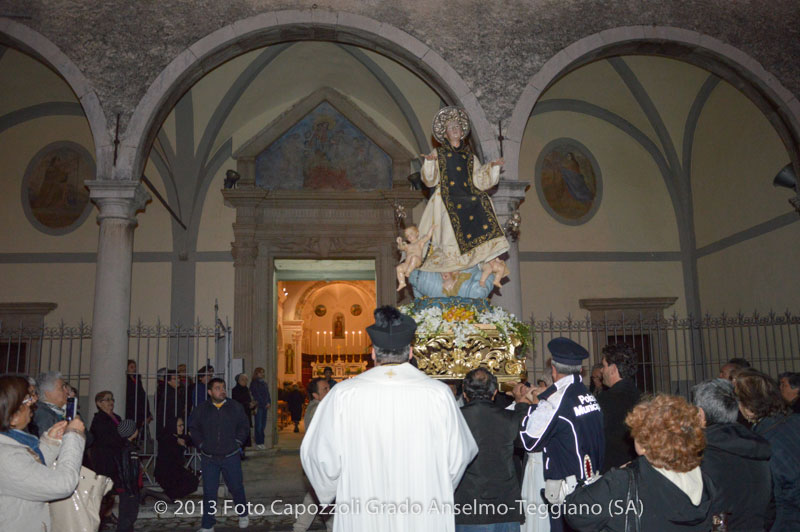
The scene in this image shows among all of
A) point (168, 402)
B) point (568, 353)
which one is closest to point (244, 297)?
point (168, 402)

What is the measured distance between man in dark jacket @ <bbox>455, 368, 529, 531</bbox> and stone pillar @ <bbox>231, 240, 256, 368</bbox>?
30.2ft

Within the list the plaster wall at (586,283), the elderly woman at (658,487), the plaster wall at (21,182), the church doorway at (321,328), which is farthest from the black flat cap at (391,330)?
the church doorway at (321,328)

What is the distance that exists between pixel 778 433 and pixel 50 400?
13.9ft

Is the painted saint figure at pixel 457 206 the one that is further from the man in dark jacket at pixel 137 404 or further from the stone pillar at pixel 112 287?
the man in dark jacket at pixel 137 404

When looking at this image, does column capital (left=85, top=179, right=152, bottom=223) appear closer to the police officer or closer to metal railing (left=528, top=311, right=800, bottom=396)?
metal railing (left=528, top=311, right=800, bottom=396)

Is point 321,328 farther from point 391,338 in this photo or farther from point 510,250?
point 391,338

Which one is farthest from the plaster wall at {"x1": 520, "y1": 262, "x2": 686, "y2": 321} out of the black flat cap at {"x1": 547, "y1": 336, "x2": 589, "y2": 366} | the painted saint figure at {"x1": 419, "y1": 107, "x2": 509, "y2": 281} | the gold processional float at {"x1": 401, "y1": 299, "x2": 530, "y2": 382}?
the black flat cap at {"x1": 547, "y1": 336, "x2": 589, "y2": 366}

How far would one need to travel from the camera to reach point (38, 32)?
8.88m

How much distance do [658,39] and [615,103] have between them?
3.95 m

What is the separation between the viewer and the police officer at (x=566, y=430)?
3.60 metres

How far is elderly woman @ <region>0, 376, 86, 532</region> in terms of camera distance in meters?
2.86

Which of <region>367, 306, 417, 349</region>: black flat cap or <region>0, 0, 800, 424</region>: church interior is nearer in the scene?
<region>367, 306, 417, 349</region>: black flat cap

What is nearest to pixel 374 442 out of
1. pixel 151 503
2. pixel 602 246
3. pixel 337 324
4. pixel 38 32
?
pixel 151 503

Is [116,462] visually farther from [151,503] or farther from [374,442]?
[374,442]
